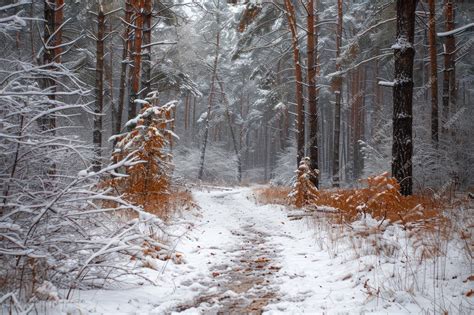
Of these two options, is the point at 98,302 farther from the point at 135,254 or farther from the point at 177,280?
the point at 177,280

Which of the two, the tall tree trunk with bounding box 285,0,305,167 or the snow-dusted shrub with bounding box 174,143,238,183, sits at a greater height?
the tall tree trunk with bounding box 285,0,305,167

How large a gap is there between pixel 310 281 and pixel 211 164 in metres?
24.9

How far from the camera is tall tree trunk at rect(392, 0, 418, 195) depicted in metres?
6.34

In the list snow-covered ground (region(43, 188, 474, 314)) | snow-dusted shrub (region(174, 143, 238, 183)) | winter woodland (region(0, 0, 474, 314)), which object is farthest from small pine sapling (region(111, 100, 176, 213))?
snow-dusted shrub (region(174, 143, 238, 183))

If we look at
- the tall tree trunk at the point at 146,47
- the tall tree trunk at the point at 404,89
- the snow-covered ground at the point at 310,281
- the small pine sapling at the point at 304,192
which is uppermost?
the tall tree trunk at the point at 146,47

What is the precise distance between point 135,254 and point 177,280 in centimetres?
96

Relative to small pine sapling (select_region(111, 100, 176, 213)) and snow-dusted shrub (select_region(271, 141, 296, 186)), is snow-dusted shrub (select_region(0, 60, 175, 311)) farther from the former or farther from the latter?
snow-dusted shrub (select_region(271, 141, 296, 186))

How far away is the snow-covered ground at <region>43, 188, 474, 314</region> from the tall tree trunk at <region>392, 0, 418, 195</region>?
199 centimetres

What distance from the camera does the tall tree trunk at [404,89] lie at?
6.34m

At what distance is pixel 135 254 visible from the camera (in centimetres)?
299

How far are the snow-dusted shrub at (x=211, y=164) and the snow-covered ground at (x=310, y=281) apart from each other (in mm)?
20043

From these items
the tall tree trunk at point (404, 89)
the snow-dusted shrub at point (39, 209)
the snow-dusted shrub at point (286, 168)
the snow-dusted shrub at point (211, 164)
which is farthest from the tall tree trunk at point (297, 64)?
the snow-dusted shrub at point (211, 164)

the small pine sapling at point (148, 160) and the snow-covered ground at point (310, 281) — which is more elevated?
the small pine sapling at point (148, 160)

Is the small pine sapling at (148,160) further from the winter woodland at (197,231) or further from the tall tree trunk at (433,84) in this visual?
the tall tree trunk at (433,84)
